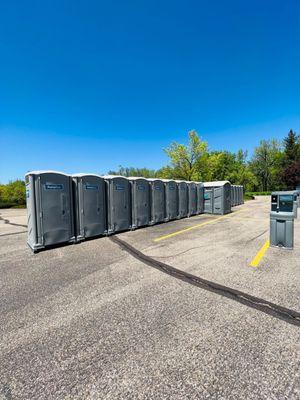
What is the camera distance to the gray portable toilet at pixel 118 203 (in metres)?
8.62

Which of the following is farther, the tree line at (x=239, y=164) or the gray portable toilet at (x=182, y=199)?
the tree line at (x=239, y=164)

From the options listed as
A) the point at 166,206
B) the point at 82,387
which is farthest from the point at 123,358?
the point at 166,206

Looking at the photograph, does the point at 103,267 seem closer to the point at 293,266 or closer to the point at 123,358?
the point at 123,358

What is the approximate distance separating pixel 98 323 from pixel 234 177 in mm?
52375

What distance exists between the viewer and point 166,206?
12016mm

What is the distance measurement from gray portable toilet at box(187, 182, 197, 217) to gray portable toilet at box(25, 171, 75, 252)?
9276 millimetres

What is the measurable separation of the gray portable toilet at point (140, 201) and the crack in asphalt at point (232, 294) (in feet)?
13.8

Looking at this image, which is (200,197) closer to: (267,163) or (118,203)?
(118,203)

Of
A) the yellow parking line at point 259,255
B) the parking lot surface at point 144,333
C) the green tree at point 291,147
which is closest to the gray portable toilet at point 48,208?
the parking lot surface at point 144,333

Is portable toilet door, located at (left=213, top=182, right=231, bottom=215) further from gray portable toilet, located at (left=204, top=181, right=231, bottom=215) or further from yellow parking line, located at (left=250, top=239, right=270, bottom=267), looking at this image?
yellow parking line, located at (left=250, top=239, right=270, bottom=267)

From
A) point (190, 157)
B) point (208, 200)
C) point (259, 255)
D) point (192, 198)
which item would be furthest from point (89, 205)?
point (190, 157)

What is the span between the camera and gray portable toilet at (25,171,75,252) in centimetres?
641

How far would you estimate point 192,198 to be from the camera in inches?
588

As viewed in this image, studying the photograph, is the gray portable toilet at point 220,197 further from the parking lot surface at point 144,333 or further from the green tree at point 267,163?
the green tree at point 267,163
